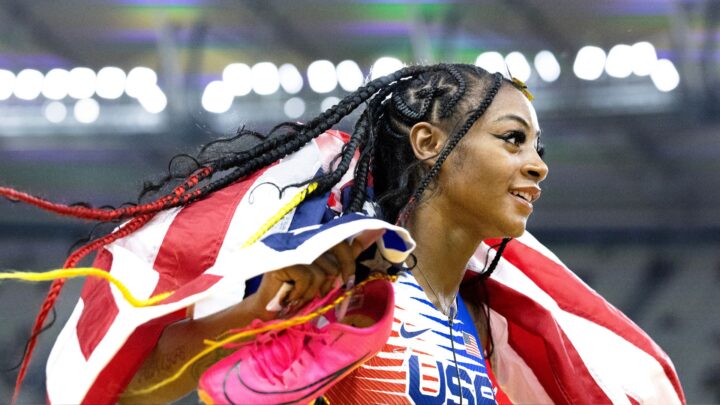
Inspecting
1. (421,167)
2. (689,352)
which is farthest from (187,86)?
(421,167)

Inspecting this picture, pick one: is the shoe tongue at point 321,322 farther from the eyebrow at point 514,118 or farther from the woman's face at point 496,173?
the eyebrow at point 514,118

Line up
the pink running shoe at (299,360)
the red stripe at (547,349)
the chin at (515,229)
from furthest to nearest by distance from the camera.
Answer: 1. the red stripe at (547,349)
2. the chin at (515,229)
3. the pink running shoe at (299,360)

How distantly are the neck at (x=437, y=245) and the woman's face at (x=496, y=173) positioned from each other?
2 centimetres

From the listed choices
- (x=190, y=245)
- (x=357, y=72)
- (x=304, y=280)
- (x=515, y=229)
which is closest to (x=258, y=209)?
(x=190, y=245)

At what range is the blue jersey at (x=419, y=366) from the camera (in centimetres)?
139

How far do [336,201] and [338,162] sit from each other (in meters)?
0.07

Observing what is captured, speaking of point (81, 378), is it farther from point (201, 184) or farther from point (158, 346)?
point (201, 184)

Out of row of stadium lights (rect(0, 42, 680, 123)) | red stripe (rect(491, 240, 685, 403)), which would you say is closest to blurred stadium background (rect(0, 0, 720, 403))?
row of stadium lights (rect(0, 42, 680, 123))

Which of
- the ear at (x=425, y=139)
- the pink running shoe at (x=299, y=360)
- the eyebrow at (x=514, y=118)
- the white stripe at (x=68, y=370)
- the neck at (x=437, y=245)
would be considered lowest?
the white stripe at (x=68, y=370)

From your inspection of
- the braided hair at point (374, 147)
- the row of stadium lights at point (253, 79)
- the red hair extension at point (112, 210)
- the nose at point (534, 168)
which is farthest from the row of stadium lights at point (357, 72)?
the red hair extension at point (112, 210)

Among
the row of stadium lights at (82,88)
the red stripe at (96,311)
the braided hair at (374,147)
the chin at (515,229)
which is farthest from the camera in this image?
the row of stadium lights at (82,88)

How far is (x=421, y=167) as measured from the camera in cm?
158

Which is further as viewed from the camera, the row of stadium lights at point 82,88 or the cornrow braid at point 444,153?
the row of stadium lights at point 82,88

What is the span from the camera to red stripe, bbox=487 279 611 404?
1720mm
